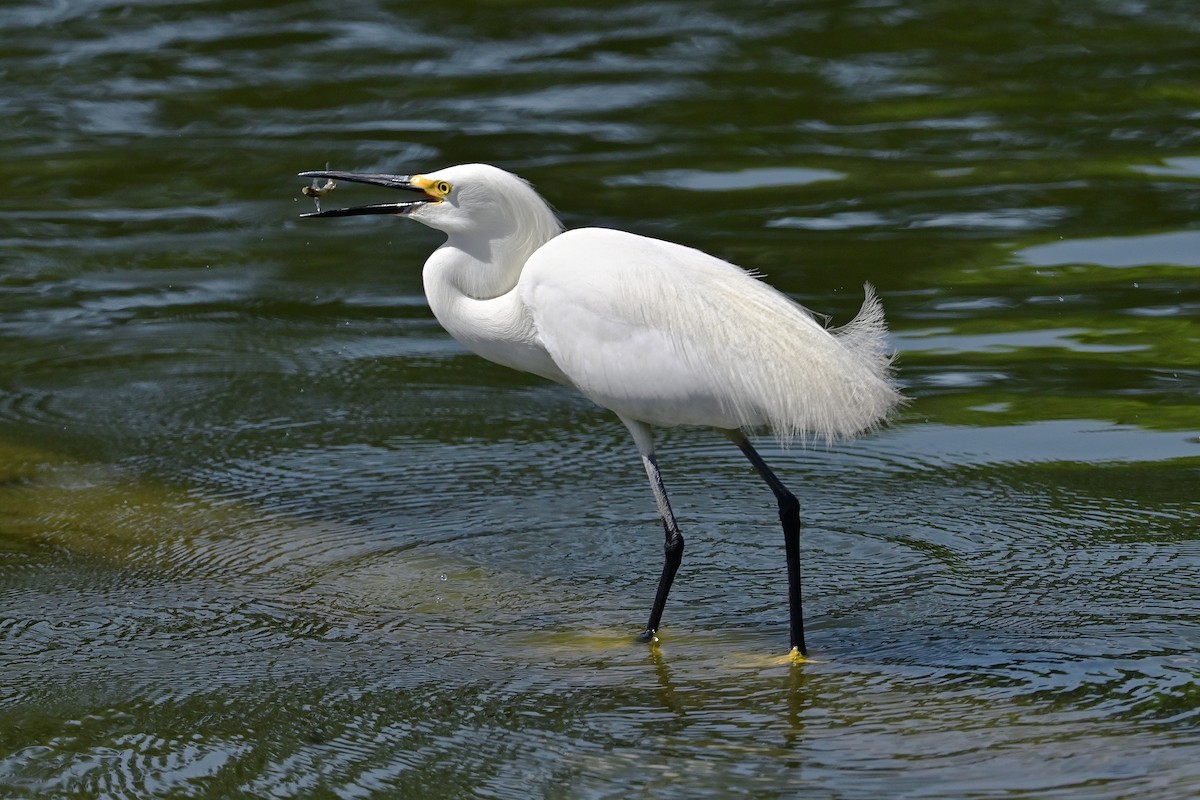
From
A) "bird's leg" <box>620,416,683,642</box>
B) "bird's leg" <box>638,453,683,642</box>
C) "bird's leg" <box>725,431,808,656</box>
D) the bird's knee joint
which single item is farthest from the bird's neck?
the bird's knee joint

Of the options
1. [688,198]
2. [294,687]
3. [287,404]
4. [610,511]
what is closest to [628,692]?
[294,687]

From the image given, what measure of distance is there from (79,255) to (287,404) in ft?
6.88

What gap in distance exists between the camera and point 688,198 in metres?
7.89


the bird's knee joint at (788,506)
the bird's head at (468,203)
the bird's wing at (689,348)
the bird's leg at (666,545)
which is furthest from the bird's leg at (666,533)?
the bird's head at (468,203)

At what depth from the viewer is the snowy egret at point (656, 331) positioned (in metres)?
3.90

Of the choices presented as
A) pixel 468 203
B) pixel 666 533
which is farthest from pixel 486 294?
pixel 666 533

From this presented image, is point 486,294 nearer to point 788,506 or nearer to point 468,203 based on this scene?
point 468,203

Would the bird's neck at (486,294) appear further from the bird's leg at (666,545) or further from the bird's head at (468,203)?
the bird's leg at (666,545)

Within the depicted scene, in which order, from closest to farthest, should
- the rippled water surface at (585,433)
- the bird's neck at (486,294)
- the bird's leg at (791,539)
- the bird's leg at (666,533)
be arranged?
the rippled water surface at (585,433)
the bird's leg at (791,539)
the bird's leg at (666,533)
the bird's neck at (486,294)

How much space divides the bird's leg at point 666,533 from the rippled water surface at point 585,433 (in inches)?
3.0

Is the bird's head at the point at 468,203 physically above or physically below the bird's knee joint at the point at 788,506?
above

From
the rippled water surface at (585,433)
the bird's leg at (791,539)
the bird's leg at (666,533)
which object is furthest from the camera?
the bird's leg at (666,533)

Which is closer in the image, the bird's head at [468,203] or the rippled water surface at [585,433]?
the rippled water surface at [585,433]

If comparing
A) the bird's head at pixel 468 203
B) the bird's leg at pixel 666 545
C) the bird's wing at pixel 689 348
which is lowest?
the bird's leg at pixel 666 545
